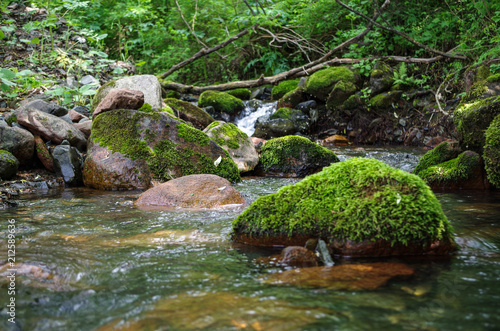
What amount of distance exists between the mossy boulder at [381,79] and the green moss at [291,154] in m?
4.82

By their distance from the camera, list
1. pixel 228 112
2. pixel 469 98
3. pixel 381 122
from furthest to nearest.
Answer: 1. pixel 228 112
2. pixel 381 122
3. pixel 469 98

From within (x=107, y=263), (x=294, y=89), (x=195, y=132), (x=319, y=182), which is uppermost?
(x=294, y=89)

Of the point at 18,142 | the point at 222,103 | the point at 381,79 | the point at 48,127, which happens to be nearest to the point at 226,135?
the point at 48,127

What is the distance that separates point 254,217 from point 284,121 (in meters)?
8.29

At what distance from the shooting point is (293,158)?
7781mm

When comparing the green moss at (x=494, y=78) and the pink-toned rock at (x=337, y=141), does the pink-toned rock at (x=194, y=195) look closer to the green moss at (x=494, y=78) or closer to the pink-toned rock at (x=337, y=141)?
the green moss at (x=494, y=78)

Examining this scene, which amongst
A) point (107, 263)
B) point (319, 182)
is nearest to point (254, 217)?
point (319, 182)

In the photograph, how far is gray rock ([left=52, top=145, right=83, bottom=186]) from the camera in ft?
21.5

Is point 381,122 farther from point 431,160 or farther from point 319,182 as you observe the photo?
point 319,182

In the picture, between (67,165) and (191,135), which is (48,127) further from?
(191,135)

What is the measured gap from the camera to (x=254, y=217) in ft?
11.2

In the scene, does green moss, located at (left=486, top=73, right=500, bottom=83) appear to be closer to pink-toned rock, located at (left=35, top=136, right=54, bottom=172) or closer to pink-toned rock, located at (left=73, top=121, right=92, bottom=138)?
pink-toned rock, located at (left=73, top=121, right=92, bottom=138)

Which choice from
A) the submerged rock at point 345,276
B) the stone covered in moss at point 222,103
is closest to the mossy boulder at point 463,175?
the submerged rock at point 345,276

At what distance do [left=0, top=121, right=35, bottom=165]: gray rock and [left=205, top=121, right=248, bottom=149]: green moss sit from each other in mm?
3295
